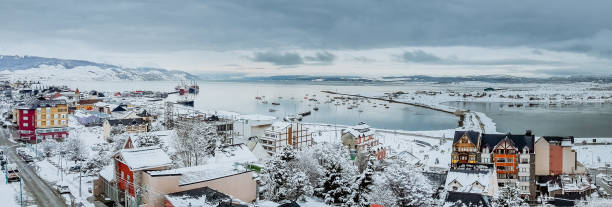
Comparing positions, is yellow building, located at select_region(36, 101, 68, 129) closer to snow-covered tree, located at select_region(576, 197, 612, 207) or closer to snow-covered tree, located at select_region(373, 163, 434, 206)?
snow-covered tree, located at select_region(373, 163, 434, 206)

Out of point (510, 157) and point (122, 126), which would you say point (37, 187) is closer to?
point (122, 126)

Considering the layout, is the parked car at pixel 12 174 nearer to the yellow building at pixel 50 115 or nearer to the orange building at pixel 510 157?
the yellow building at pixel 50 115

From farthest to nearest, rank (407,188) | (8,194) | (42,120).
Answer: (42,120), (8,194), (407,188)

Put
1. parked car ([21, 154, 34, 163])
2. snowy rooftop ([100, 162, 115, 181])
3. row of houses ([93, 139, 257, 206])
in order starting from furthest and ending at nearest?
parked car ([21, 154, 34, 163]) < snowy rooftop ([100, 162, 115, 181]) < row of houses ([93, 139, 257, 206])

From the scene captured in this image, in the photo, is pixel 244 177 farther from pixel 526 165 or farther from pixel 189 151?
pixel 526 165

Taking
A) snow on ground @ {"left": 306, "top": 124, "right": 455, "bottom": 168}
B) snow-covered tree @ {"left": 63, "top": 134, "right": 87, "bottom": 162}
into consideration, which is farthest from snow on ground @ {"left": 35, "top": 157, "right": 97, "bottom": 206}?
snow on ground @ {"left": 306, "top": 124, "right": 455, "bottom": 168}

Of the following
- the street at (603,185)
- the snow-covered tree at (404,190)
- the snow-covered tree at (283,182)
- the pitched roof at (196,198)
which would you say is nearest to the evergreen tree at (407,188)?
the snow-covered tree at (404,190)

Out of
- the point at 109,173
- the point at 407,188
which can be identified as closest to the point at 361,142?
the point at 407,188
